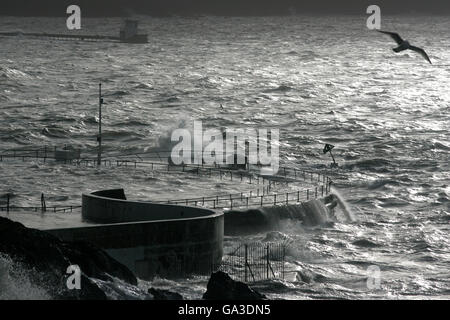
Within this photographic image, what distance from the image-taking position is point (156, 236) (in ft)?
A: 230

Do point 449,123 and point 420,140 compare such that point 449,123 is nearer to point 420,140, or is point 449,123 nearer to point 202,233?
point 420,140

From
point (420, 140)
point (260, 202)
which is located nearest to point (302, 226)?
point (260, 202)

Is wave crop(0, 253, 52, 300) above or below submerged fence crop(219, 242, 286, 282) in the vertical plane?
above

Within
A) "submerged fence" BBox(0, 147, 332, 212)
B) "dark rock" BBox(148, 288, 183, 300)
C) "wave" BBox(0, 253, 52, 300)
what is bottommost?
"dark rock" BBox(148, 288, 183, 300)

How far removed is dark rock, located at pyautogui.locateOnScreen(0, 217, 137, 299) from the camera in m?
60.7

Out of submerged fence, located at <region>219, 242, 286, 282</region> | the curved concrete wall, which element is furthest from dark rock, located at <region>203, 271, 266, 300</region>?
→ the curved concrete wall

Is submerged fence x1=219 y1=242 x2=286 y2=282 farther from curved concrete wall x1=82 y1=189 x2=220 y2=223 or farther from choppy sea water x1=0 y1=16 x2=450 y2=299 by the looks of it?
curved concrete wall x1=82 y1=189 x2=220 y2=223

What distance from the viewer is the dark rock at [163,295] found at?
201 feet

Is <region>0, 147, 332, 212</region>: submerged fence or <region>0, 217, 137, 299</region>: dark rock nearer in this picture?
<region>0, 217, 137, 299</region>: dark rock

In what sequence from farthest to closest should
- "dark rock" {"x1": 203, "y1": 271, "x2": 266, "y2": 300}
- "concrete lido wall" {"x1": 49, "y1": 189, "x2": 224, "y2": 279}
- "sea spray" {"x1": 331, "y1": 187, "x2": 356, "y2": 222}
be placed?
"sea spray" {"x1": 331, "y1": 187, "x2": 356, "y2": 222} < "concrete lido wall" {"x1": 49, "y1": 189, "x2": 224, "y2": 279} < "dark rock" {"x1": 203, "y1": 271, "x2": 266, "y2": 300}

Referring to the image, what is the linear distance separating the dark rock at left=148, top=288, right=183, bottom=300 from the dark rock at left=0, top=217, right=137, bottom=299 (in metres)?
2.20

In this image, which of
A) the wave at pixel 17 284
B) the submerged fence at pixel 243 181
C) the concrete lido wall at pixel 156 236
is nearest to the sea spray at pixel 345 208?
the submerged fence at pixel 243 181

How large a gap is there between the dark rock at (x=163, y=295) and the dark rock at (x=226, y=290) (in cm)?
134

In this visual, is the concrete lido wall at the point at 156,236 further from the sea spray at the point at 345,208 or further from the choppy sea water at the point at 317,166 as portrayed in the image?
the sea spray at the point at 345,208
